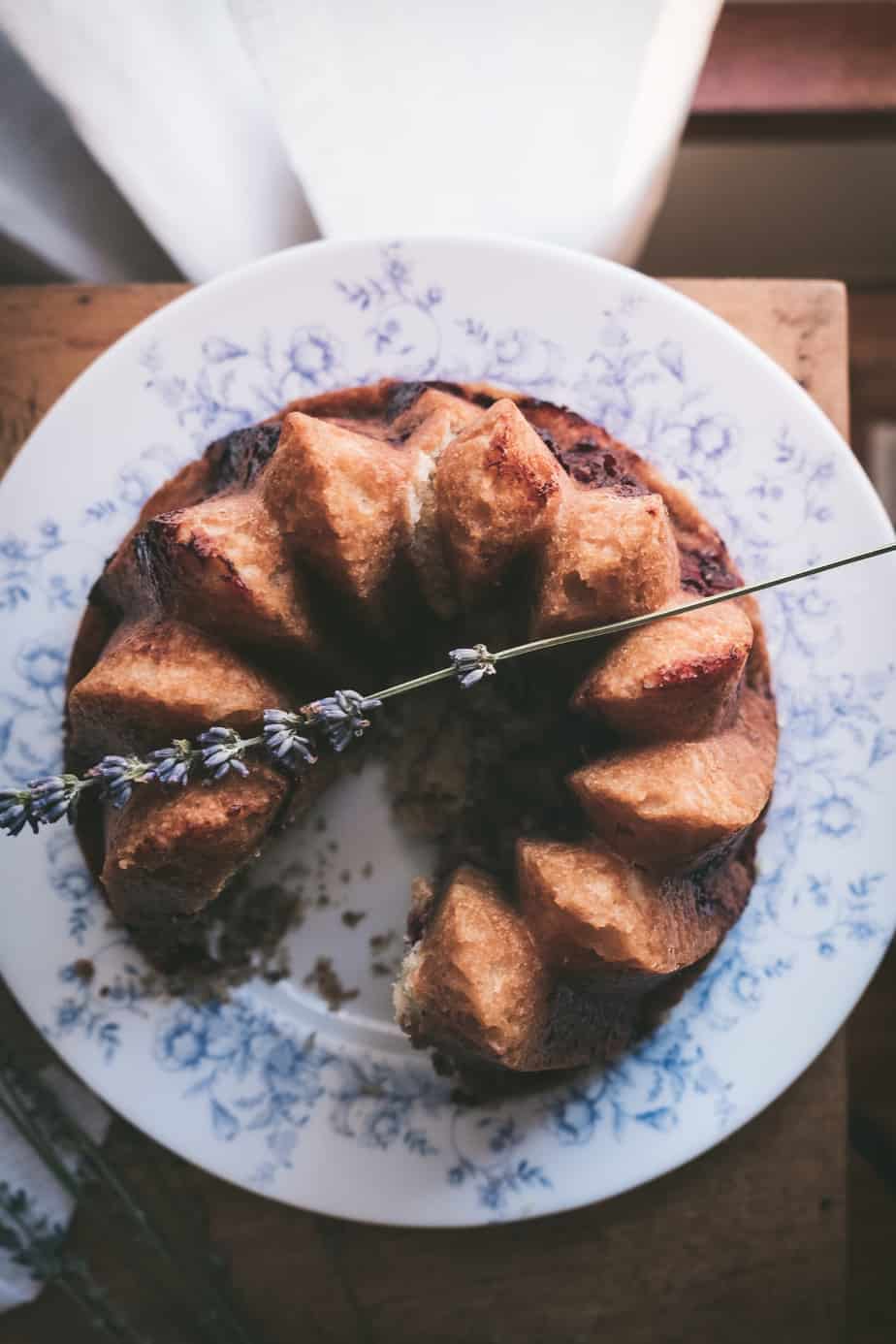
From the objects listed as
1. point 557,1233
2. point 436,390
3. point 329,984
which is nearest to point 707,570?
point 436,390

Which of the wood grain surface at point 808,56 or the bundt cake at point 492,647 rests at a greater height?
the wood grain surface at point 808,56

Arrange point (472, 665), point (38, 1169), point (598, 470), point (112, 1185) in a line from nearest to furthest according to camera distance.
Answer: point (472, 665)
point (598, 470)
point (112, 1185)
point (38, 1169)

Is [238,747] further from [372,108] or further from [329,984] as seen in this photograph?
[372,108]

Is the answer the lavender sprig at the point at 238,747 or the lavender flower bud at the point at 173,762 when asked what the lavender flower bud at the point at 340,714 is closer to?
the lavender sprig at the point at 238,747

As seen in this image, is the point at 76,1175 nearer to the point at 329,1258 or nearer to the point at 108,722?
the point at 329,1258

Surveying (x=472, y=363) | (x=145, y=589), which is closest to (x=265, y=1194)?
(x=145, y=589)

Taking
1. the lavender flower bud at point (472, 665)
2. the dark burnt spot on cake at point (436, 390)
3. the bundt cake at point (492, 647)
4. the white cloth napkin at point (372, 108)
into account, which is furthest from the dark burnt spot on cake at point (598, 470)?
the white cloth napkin at point (372, 108)
